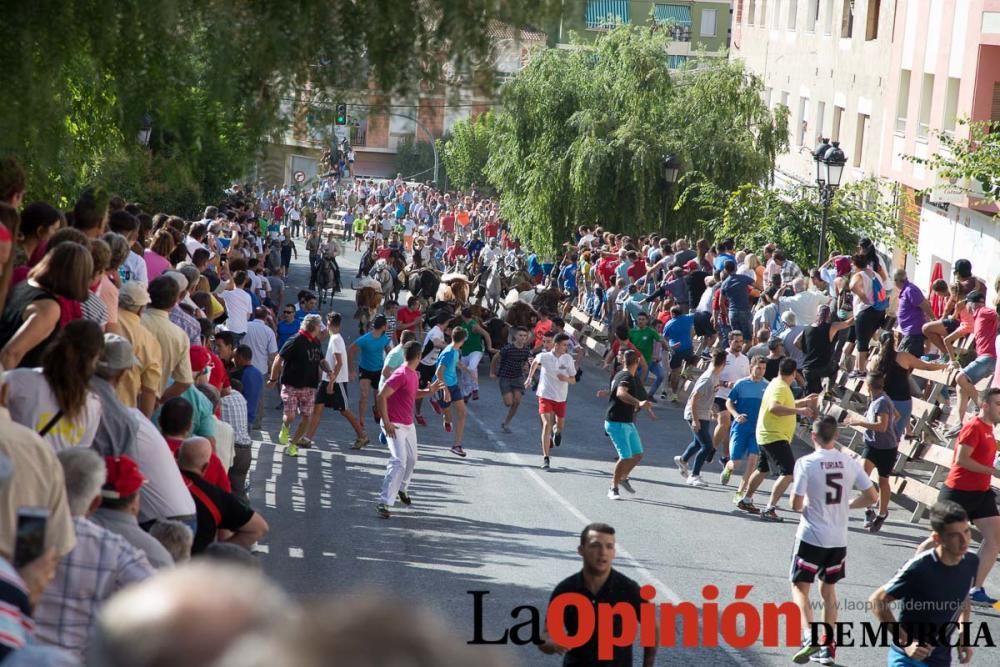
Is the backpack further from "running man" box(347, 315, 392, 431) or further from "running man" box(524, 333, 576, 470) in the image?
"running man" box(347, 315, 392, 431)

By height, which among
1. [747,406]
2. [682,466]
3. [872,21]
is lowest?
[682,466]

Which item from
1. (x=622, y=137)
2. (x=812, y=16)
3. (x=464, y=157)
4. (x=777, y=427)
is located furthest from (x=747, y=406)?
(x=464, y=157)

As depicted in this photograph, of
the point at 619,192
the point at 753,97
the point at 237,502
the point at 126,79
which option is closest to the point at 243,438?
the point at 237,502

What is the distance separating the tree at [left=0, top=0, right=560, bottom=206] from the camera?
6.50 metres

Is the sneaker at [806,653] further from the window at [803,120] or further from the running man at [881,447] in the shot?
the window at [803,120]

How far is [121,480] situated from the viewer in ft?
20.2

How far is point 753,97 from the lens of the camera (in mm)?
35062

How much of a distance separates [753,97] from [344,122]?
1165 inches

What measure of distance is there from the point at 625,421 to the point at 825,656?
19.6 feet

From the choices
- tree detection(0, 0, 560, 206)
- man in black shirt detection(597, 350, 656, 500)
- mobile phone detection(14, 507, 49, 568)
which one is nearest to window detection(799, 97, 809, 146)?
man in black shirt detection(597, 350, 656, 500)

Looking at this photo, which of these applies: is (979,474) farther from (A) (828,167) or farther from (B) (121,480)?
(A) (828,167)

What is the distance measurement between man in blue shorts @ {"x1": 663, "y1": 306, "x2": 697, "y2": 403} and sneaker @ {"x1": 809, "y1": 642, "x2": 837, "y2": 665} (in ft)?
39.0

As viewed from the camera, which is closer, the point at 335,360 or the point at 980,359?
the point at 980,359

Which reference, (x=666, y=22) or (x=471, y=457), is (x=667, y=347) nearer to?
(x=471, y=457)
